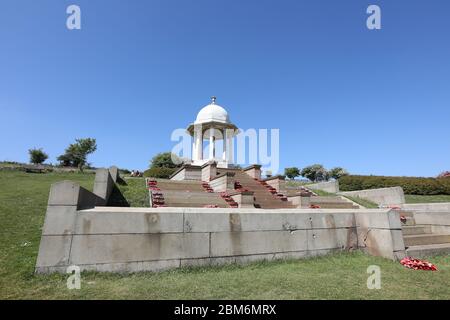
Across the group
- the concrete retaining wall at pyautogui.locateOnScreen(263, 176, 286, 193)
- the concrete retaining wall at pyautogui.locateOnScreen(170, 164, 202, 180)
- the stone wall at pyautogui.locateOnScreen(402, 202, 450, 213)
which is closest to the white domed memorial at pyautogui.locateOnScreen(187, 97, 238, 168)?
the concrete retaining wall at pyautogui.locateOnScreen(170, 164, 202, 180)

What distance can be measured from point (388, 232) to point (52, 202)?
8359mm

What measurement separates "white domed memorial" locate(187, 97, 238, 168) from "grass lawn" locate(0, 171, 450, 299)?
16675 millimetres

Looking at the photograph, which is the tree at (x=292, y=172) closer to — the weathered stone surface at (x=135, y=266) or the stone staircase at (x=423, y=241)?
the stone staircase at (x=423, y=241)

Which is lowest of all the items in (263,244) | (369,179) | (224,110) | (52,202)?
(263,244)

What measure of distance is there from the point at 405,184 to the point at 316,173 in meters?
57.0

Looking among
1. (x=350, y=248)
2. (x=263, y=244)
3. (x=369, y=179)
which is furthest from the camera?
(x=369, y=179)

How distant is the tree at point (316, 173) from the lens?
77.4 meters

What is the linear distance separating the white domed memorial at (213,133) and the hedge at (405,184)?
10.8 m

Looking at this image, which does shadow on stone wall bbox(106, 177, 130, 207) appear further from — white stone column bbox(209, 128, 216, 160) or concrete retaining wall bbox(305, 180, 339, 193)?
concrete retaining wall bbox(305, 180, 339, 193)

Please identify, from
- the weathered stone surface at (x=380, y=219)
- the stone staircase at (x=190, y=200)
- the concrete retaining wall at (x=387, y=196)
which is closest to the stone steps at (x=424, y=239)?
the weathered stone surface at (x=380, y=219)

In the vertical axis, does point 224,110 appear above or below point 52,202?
above

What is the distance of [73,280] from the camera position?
495 cm
